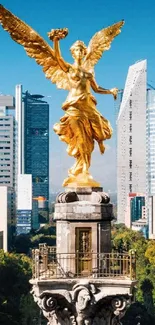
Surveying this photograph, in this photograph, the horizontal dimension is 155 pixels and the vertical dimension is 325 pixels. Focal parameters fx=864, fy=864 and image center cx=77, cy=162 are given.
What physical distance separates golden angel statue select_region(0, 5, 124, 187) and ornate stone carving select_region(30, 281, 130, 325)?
99.5 inches

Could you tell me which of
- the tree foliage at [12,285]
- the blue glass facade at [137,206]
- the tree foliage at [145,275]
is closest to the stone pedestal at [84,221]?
the tree foliage at [12,285]

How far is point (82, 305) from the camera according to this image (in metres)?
17.3

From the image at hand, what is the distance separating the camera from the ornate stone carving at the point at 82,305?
17.4 metres

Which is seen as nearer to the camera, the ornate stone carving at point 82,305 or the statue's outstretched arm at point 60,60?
the ornate stone carving at point 82,305

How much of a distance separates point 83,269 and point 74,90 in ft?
13.0

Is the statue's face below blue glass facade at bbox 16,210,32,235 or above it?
above

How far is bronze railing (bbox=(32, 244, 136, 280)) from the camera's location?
17797 mm

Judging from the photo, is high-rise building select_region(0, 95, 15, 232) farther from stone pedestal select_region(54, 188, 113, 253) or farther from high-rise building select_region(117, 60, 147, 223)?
stone pedestal select_region(54, 188, 113, 253)

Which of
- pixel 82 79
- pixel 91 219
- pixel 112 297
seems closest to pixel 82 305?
pixel 112 297

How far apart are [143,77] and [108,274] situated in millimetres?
158041

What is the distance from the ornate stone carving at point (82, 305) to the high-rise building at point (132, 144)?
144m

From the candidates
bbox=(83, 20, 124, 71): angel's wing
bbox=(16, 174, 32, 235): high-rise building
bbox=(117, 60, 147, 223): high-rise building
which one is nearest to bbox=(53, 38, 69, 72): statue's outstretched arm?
bbox=(83, 20, 124, 71): angel's wing

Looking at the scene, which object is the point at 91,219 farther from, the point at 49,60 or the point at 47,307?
the point at 49,60

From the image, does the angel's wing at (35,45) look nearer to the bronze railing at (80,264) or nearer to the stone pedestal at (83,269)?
the stone pedestal at (83,269)
